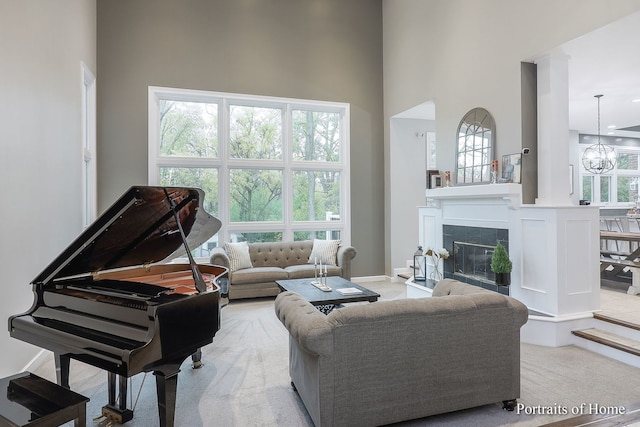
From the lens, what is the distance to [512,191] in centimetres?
396

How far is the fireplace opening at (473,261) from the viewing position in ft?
Result: 14.9

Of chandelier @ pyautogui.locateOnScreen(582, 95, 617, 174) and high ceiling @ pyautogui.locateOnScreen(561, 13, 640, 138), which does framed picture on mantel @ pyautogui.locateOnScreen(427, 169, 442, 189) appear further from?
chandelier @ pyautogui.locateOnScreen(582, 95, 617, 174)

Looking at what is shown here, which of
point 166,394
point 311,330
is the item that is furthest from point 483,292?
point 166,394

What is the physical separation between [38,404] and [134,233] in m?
1.00

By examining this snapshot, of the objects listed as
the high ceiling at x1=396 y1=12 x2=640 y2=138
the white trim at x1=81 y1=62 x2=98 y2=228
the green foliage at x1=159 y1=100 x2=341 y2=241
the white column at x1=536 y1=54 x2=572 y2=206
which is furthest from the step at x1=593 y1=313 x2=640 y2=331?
the white trim at x1=81 y1=62 x2=98 y2=228

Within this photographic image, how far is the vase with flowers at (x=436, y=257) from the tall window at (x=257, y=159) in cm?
183

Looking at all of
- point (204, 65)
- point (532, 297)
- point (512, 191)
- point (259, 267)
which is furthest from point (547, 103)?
point (204, 65)

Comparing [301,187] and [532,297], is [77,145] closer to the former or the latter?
[301,187]

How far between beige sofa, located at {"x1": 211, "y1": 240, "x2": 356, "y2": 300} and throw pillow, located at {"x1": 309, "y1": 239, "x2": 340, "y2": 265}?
2.1 inches

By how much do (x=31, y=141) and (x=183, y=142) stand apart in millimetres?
2836

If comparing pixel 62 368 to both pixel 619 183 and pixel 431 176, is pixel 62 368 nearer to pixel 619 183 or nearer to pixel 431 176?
pixel 431 176

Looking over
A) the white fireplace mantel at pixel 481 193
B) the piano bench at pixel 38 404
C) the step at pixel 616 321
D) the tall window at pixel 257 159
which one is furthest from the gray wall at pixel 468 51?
the piano bench at pixel 38 404

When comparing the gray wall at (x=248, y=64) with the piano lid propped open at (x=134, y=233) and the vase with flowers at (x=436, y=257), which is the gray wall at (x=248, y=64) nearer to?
the vase with flowers at (x=436, y=257)

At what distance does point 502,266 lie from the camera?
12.8 ft
